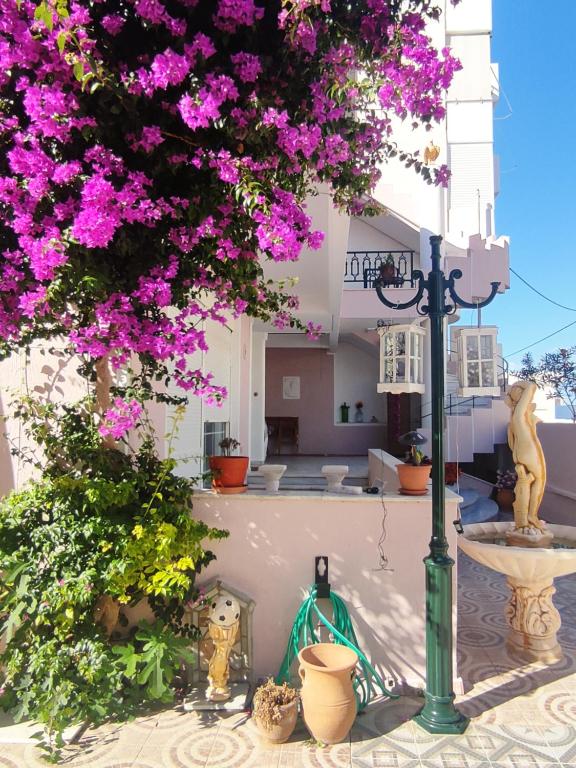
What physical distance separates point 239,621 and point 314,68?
10.7ft

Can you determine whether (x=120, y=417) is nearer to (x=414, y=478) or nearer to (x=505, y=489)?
(x=414, y=478)

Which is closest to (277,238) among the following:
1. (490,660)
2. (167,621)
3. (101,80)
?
(101,80)

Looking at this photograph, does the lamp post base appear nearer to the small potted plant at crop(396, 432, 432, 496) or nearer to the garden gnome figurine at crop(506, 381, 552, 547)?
the small potted plant at crop(396, 432, 432, 496)

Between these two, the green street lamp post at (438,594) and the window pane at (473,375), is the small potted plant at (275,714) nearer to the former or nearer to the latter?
the green street lamp post at (438,594)

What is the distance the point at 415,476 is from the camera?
3.67 meters

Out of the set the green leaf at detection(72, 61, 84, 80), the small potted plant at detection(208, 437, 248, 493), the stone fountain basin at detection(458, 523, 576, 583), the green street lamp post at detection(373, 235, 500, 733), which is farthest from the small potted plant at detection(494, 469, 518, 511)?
the green leaf at detection(72, 61, 84, 80)

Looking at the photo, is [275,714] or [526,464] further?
[526,464]

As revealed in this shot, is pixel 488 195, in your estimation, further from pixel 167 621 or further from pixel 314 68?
pixel 167 621

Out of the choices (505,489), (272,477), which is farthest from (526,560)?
(505,489)

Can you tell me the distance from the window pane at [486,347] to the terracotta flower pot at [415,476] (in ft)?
2.79

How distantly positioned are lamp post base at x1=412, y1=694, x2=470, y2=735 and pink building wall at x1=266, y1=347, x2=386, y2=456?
9604mm

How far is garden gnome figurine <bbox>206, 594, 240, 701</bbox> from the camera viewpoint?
129 inches

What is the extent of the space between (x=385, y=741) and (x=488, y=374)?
2.32 meters

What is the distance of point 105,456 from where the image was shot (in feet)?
10.6
